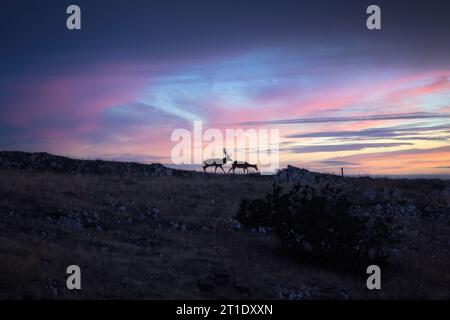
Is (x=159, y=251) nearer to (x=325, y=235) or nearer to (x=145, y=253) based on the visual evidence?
(x=145, y=253)

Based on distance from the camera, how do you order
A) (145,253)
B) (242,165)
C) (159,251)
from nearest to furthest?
(145,253) → (159,251) → (242,165)

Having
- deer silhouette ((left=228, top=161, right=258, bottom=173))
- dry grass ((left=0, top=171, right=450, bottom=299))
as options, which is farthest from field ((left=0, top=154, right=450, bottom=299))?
deer silhouette ((left=228, top=161, right=258, bottom=173))

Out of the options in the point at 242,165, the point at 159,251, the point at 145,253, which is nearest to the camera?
the point at 145,253

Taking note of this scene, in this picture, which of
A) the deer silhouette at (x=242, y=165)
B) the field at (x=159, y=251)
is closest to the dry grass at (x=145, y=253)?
the field at (x=159, y=251)

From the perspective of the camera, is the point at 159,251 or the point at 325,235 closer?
the point at 159,251

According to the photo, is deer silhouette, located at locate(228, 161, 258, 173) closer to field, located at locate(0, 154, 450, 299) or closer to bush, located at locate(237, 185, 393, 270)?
field, located at locate(0, 154, 450, 299)

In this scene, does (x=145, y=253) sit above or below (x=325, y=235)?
below

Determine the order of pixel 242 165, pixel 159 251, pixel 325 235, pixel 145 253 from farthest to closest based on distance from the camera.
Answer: pixel 242 165 < pixel 325 235 < pixel 159 251 < pixel 145 253

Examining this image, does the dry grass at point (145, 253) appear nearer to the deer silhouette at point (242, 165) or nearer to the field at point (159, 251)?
the field at point (159, 251)

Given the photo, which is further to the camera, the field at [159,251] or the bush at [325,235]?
the bush at [325,235]

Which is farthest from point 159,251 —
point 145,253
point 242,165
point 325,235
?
point 242,165

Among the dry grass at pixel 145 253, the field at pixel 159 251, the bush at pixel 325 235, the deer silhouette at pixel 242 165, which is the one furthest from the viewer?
the deer silhouette at pixel 242 165

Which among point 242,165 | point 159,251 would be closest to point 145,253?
point 159,251
